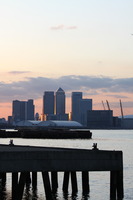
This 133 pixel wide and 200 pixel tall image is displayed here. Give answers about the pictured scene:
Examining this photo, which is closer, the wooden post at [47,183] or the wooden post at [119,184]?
the wooden post at [47,183]

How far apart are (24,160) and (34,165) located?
0.94 metres

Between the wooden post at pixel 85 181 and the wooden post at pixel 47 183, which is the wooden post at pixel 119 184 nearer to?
the wooden post at pixel 85 181

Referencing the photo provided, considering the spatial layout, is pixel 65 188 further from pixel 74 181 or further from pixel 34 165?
pixel 34 165

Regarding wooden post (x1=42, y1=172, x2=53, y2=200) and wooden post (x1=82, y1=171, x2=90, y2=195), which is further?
wooden post (x1=82, y1=171, x2=90, y2=195)

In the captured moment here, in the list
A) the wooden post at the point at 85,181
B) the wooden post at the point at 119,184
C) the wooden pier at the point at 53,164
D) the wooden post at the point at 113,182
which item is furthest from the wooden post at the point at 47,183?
the wooden post at the point at 119,184

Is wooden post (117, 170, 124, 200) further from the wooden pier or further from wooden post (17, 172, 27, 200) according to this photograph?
wooden post (17, 172, 27, 200)

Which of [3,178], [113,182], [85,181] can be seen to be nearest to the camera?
[113,182]

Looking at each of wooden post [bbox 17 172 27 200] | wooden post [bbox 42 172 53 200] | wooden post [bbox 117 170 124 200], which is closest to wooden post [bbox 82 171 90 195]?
wooden post [bbox 117 170 124 200]

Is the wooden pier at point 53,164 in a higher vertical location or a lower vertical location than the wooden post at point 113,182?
higher

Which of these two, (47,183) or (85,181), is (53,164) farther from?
(85,181)

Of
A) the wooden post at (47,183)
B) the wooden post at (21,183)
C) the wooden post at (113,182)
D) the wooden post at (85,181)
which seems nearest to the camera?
the wooden post at (21,183)

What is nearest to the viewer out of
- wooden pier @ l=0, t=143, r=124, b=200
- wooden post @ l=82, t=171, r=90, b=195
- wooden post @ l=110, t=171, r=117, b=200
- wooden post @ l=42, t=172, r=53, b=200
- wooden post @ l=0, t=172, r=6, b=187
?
wooden pier @ l=0, t=143, r=124, b=200

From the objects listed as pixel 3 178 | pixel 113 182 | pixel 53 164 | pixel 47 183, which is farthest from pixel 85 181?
pixel 3 178

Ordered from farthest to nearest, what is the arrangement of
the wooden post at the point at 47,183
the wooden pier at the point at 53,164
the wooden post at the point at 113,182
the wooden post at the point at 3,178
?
1. the wooden post at the point at 3,178
2. the wooden post at the point at 113,182
3. the wooden post at the point at 47,183
4. the wooden pier at the point at 53,164
